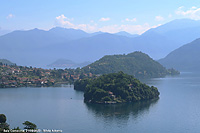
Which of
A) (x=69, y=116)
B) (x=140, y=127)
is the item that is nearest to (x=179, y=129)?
(x=140, y=127)

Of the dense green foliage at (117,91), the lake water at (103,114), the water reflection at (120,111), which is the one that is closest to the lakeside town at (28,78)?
the lake water at (103,114)

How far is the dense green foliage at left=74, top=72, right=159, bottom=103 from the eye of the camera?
352 feet

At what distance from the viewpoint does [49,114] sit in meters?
89.9

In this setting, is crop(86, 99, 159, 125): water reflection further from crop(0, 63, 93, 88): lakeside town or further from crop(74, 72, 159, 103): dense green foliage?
crop(0, 63, 93, 88): lakeside town

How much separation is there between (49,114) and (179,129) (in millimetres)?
36572

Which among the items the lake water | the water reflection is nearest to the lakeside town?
the lake water

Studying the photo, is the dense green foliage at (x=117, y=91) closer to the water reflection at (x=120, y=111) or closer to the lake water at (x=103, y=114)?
the water reflection at (x=120, y=111)

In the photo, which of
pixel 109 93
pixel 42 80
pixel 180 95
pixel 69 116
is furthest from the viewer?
pixel 42 80

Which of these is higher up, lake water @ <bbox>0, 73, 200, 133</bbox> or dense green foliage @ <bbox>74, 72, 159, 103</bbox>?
dense green foliage @ <bbox>74, 72, 159, 103</bbox>

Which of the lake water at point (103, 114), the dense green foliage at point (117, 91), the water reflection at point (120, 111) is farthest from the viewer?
the dense green foliage at point (117, 91)

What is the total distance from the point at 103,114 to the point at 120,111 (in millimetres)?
6469

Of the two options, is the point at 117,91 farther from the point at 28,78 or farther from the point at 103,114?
the point at 28,78

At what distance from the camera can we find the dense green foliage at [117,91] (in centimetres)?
10740

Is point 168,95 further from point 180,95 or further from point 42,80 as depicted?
point 42,80
